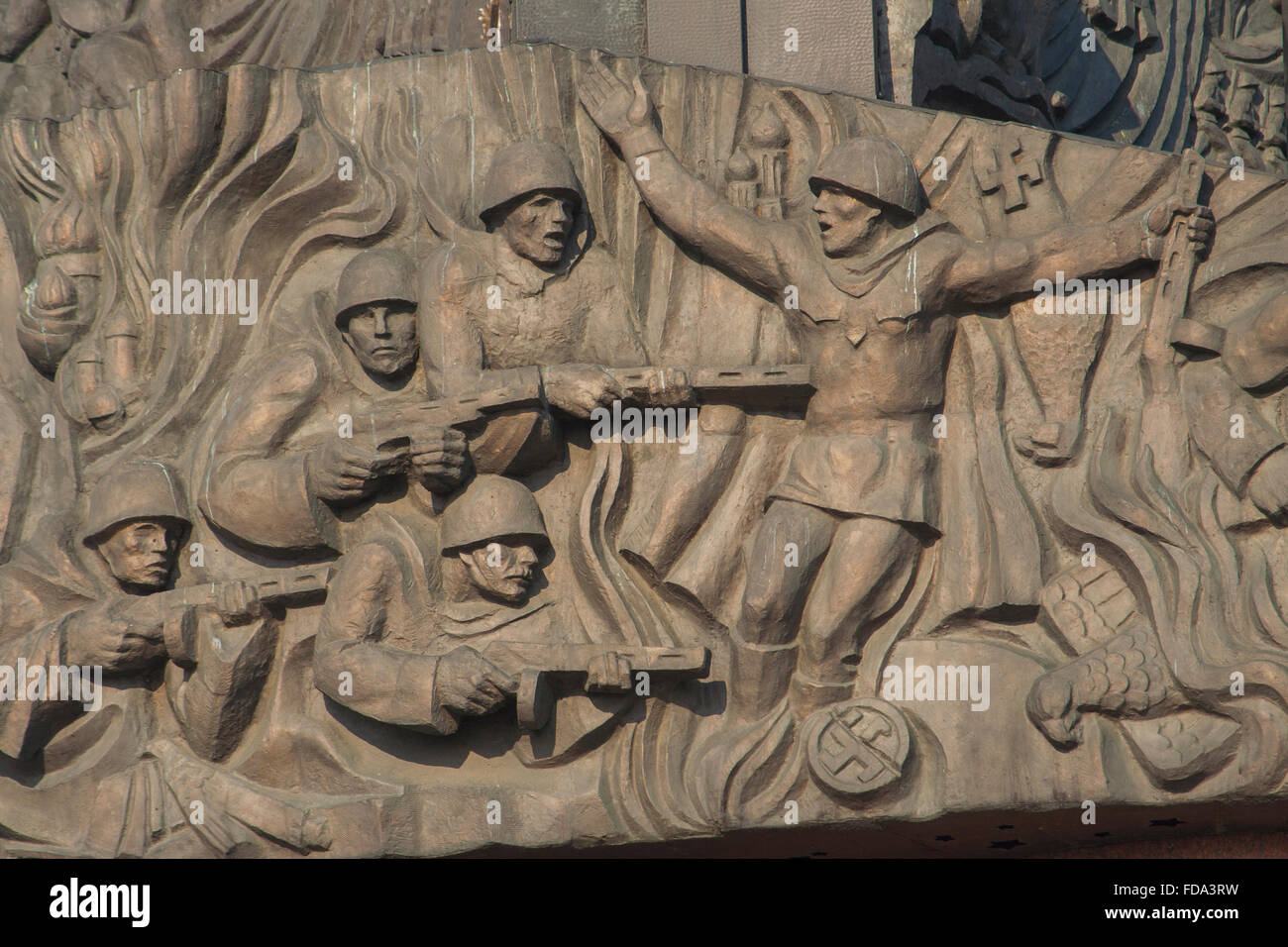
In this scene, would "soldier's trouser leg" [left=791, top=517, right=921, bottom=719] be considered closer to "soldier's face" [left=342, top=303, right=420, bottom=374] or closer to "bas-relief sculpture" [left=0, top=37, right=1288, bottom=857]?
"bas-relief sculpture" [left=0, top=37, right=1288, bottom=857]

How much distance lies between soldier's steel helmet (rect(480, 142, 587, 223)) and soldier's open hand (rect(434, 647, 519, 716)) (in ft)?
5.47

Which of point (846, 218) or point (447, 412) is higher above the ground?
point (846, 218)

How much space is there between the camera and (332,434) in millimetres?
7520

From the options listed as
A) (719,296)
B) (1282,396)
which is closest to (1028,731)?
(1282,396)

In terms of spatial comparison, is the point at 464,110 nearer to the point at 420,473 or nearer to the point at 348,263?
the point at 348,263

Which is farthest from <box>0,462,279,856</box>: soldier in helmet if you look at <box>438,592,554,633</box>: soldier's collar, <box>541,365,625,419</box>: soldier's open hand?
<box>541,365,625,419</box>: soldier's open hand

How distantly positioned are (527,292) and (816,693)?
178cm

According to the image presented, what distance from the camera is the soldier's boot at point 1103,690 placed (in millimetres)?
6906

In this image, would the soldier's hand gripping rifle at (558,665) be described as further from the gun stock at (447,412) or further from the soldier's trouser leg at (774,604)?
the gun stock at (447,412)

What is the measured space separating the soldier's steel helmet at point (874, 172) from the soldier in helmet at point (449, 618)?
1569 millimetres

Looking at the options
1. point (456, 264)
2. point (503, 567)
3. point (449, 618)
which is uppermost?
point (456, 264)

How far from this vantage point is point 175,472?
7578 mm

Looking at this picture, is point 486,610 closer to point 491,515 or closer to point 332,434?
point 491,515

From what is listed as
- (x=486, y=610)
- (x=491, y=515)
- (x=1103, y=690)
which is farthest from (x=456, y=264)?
(x=1103, y=690)
